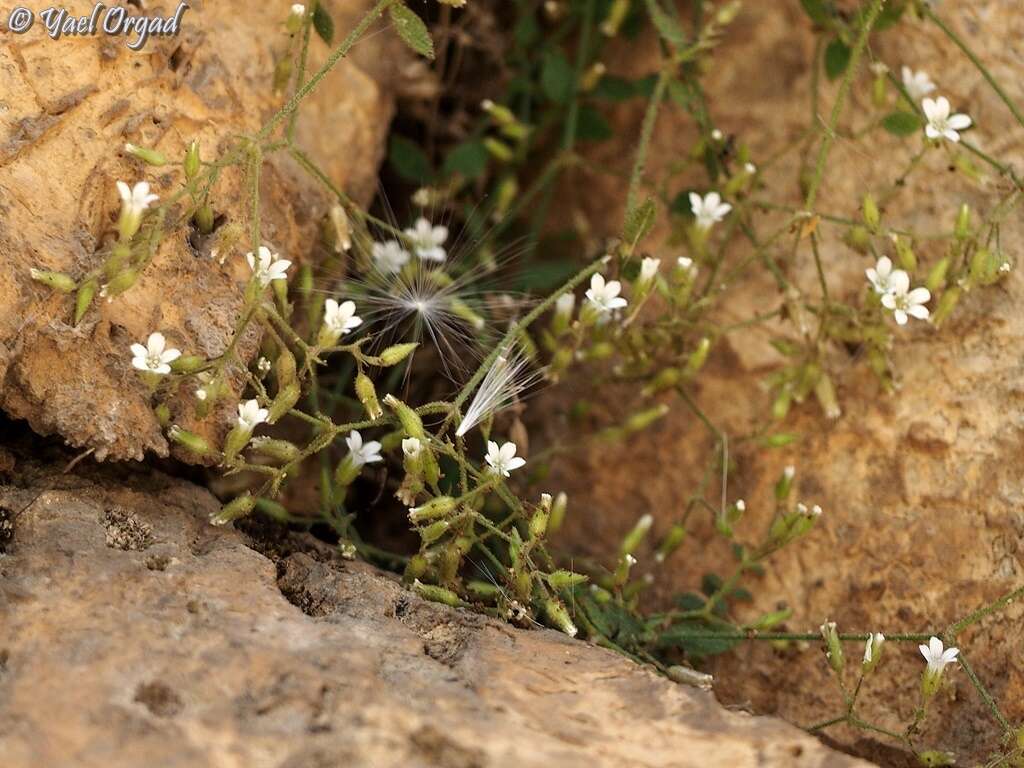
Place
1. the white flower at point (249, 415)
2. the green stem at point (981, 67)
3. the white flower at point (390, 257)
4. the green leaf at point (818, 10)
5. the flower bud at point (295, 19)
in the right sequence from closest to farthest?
1. the white flower at point (249, 415)
2. the flower bud at point (295, 19)
3. the green stem at point (981, 67)
4. the white flower at point (390, 257)
5. the green leaf at point (818, 10)

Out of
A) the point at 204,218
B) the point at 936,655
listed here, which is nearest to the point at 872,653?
the point at 936,655

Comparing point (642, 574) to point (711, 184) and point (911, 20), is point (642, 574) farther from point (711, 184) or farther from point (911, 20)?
point (911, 20)

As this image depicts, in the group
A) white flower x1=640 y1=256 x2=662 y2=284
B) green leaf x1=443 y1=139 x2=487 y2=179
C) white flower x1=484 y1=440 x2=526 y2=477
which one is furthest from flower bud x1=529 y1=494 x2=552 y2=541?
green leaf x1=443 y1=139 x2=487 y2=179

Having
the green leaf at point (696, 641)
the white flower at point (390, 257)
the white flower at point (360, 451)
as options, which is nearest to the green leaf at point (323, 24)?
the white flower at point (390, 257)

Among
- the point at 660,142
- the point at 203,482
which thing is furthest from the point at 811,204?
the point at 203,482

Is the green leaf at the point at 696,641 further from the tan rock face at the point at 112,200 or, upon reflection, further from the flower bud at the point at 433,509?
the tan rock face at the point at 112,200

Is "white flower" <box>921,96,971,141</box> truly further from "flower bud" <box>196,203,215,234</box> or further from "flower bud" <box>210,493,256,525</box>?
"flower bud" <box>210,493,256,525</box>

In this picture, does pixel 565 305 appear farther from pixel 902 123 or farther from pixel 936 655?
pixel 936 655
